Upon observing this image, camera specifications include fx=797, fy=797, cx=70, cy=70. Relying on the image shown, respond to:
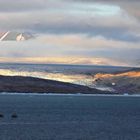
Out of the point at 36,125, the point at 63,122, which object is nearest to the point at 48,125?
the point at 36,125

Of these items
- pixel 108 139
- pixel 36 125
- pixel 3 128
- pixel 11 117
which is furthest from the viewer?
pixel 11 117

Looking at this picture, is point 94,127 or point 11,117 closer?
point 94,127

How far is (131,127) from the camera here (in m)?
122

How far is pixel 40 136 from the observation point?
103m

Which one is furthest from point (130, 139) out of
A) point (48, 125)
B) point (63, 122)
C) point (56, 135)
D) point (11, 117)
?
point (11, 117)

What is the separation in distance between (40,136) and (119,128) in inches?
815

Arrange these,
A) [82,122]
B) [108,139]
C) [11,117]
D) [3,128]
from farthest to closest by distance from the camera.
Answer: [11,117] < [82,122] < [3,128] < [108,139]

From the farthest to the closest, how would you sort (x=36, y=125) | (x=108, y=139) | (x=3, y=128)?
(x=36, y=125), (x=3, y=128), (x=108, y=139)

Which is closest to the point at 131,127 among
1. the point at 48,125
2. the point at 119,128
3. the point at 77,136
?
the point at 119,128

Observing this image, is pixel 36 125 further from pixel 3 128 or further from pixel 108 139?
pixel 108 139

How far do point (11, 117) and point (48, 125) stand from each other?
23037 millimetres

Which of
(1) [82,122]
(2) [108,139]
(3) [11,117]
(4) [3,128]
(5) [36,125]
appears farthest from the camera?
(3) [11,117]

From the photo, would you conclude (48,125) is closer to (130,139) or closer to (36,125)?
(36,125)

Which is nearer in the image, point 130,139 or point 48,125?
point 130,139
